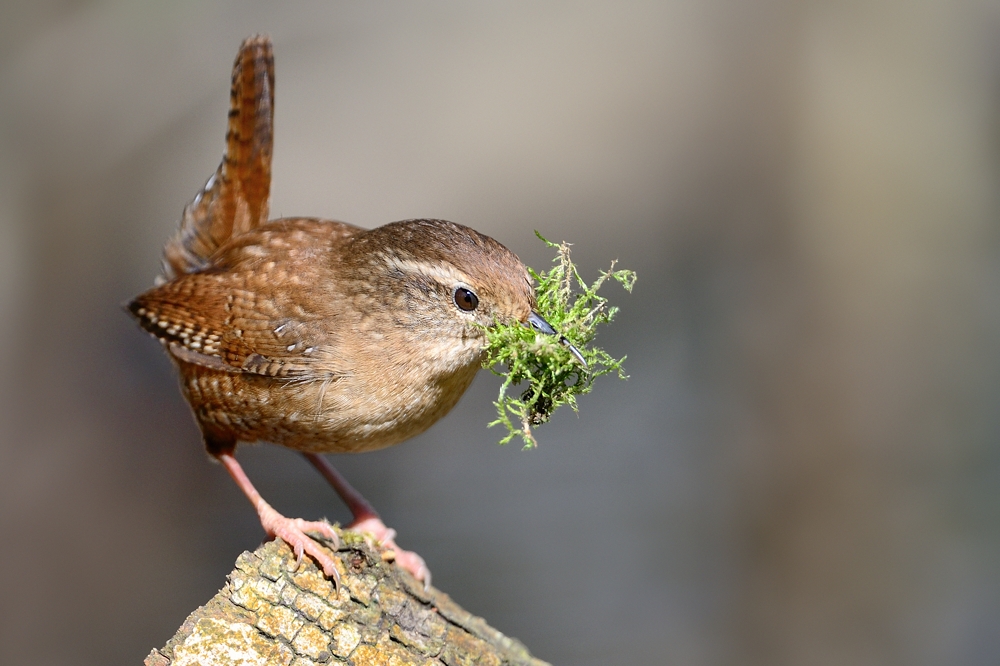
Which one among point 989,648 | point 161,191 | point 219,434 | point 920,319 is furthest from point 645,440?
point 219,434

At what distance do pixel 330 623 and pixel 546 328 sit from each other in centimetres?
94

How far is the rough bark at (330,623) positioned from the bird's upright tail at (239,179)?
1470 millimetres

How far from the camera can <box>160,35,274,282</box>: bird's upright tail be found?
3311mm

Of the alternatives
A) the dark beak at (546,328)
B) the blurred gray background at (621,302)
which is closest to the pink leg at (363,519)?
the dark beak at (546,328)

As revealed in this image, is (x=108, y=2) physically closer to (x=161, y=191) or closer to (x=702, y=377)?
(x=161, y=191)

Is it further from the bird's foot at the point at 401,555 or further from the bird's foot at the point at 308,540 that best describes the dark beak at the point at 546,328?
the bird's foot at the point at 401,555

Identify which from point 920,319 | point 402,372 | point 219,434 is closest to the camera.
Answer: point 402,372

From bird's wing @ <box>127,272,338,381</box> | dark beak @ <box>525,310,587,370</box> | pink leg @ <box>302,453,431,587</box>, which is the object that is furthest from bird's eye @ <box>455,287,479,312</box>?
pink leg @ <box>302,453,431,587</box>

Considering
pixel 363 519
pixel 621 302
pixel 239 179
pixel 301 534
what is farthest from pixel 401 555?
pixel 621 302

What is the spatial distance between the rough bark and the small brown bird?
142mm

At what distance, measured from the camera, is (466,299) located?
2.59 meters

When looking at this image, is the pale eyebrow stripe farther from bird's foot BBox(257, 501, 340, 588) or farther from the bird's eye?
bird's foot BBox(257, 501, 340, 588)

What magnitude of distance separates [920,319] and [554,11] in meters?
4.14

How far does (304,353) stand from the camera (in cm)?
271
